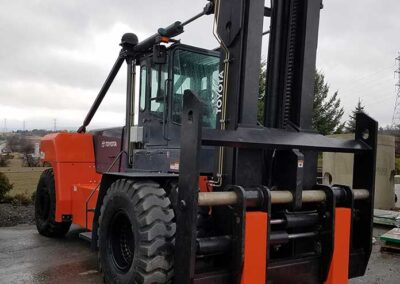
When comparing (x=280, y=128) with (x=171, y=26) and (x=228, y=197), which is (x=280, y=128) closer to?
(x=228, y=197)

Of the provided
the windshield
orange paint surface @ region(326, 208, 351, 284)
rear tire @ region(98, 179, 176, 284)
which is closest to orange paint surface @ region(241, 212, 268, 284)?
rear tire @ region(98, 179, 176, 284)

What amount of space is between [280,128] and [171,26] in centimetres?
165

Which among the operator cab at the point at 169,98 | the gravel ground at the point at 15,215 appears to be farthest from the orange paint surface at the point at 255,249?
the gravel ground at the point at 15,215

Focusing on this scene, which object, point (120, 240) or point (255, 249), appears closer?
point (255, 249)

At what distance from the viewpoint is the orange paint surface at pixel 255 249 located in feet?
10.1

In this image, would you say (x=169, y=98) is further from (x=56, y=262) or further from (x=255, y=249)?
(x=56, y=262)

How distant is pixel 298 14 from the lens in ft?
12.8

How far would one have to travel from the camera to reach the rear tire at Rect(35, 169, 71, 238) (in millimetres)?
6789

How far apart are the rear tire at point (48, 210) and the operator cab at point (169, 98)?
2277 mm

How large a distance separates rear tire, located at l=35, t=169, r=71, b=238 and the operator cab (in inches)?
89.6

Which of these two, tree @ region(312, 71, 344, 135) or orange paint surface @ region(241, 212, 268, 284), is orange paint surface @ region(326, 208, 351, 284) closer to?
orange paint surface @ region(241, 212, 268, 284)

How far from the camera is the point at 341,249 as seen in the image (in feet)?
11.9

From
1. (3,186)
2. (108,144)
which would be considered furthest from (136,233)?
(3,186)

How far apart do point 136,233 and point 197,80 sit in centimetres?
208
